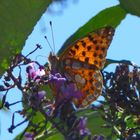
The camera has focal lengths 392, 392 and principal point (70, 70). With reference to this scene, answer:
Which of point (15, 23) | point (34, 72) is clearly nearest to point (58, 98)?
point (34, 72)

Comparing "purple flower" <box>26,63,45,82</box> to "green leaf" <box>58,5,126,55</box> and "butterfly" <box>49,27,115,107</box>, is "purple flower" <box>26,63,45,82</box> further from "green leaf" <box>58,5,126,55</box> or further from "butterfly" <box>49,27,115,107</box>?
"green leaf" <box>58,5,126,55</box>

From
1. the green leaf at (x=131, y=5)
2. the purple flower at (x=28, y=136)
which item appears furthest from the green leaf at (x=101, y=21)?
the purple flower at (x=28, y=136)

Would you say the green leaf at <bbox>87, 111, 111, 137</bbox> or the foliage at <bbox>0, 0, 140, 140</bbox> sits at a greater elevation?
the foliage at <bbox>0, 0, 140, 140</bbox>

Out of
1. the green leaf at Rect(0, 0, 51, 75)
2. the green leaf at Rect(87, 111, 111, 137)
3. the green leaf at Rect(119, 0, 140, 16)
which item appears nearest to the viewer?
the green leaf at Rect(0, 0, 51, 75)

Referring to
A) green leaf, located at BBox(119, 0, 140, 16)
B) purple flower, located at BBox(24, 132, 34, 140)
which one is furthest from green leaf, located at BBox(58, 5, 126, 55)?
purple flower, located at BBox(24, 132, 34, 140)

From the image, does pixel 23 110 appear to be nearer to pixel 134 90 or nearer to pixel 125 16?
pixel 134 90

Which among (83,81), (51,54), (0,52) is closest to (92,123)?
(83,81)
